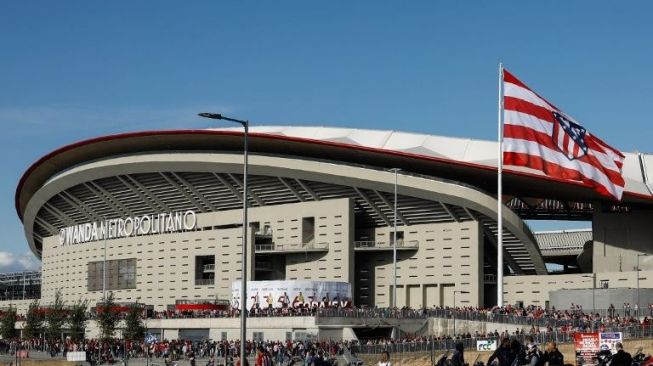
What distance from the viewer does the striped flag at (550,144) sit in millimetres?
53250

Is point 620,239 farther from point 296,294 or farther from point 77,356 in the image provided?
point 77,356

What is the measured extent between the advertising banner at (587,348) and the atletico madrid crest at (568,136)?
66.0 ft

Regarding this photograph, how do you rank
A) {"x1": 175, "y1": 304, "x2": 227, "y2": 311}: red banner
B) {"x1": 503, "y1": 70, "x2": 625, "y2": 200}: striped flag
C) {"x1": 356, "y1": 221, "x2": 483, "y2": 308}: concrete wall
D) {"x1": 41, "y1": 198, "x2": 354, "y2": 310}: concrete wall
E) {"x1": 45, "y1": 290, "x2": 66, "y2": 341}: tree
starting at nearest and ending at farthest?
1. {"x1": 503, "y1": 70, "x2": 625, "y2": 200}: striped flag
2. {"x1": 356, "y1": 221, "x2": 483, "y2": 308}: concrete wall
3. {"x1": 175, "y1": 304, "x2": 227, "y2": 311}: red banner
4. {"x1": 45, "y1": 290, "x2": 66, "y2": 341}: tree
5. {"x1": 41, "y1": 198, "x2": 354, "y2": 310}: concrete wall

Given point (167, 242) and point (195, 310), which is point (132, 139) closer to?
point (167, 242)

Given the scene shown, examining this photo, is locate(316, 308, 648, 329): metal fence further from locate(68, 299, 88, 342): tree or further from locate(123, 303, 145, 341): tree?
locate(68, 299, 88, 342): tree

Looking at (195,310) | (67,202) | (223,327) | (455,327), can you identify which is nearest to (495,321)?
(455,327)

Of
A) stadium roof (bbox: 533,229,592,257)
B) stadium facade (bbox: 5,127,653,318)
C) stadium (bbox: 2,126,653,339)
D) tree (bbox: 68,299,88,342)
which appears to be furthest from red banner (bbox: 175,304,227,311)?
stadium roof (bbox: 533,229,592,257)

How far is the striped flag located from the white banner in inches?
1016

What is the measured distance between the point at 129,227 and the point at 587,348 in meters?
77.1

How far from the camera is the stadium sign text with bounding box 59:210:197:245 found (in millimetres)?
101562

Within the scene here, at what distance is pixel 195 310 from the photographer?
85.1 m

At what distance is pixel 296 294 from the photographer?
2982 inches

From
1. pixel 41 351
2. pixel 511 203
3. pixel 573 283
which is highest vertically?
pixel 511 203

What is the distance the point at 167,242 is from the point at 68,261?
786 inches
